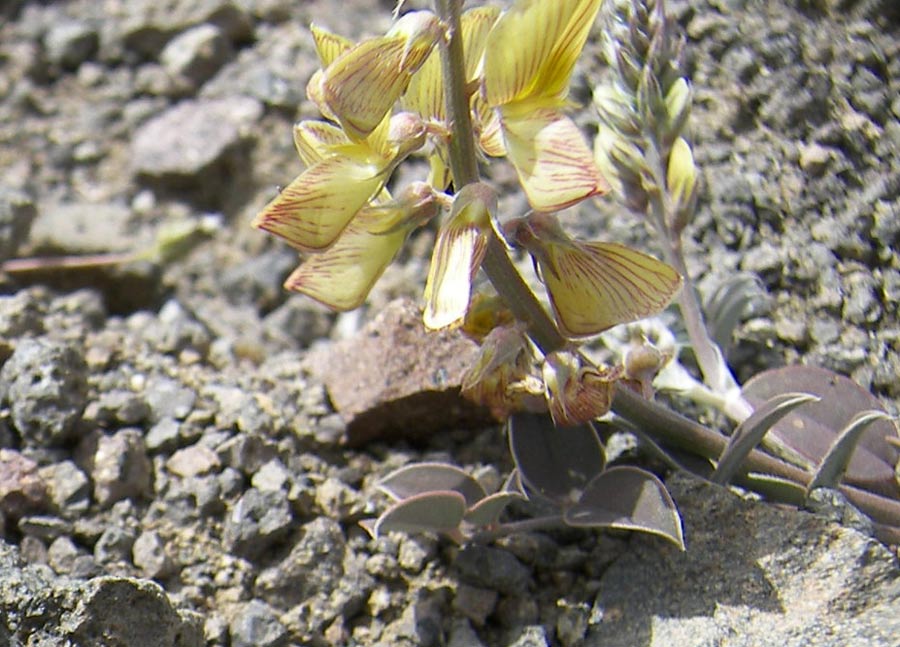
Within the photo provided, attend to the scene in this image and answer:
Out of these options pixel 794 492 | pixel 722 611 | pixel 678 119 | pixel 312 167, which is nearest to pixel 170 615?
pixel 312 167

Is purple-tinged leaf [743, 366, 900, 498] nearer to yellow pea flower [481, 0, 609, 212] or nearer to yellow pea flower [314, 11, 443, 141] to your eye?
yellow pea flower [481, 0, 609, 212]

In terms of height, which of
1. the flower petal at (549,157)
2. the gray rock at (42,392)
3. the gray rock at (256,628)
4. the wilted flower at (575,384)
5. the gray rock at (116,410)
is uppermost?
the flower petal at (549,157)

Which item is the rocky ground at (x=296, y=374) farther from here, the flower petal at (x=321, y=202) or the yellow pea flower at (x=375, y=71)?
the yellow pea flower at (x=375, y=71)

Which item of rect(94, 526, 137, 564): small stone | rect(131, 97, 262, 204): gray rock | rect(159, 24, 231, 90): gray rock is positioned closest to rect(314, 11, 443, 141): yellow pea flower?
rect(94, 526, 137, 564): small stone

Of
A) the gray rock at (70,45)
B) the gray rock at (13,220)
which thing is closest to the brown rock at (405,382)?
the gray rock at (13,220)

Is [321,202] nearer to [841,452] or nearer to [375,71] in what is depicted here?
[375,71]

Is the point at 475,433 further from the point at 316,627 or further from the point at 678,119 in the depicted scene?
the point at 678,119
